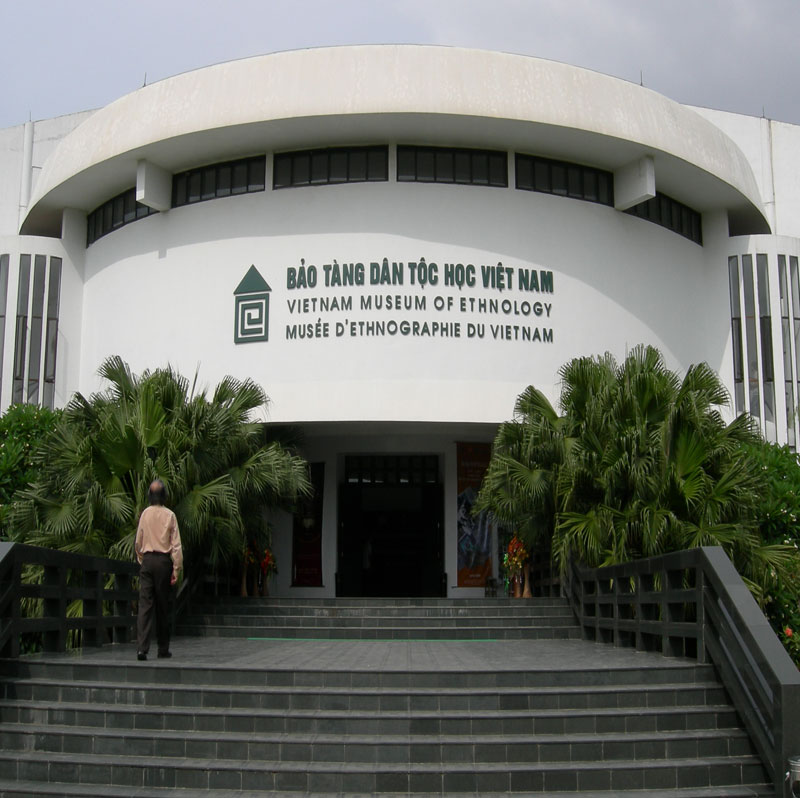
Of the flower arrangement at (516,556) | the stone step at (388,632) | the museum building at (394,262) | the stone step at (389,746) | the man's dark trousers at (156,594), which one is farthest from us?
the museum building at (394,262)

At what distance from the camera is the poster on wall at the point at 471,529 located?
19.6 metres

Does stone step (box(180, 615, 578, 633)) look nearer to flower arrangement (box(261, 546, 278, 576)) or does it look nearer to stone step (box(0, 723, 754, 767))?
flower arrangement (box(261, 546, 278, 576))

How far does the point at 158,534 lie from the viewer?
31.7 ft

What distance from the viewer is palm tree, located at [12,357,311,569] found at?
506 inches

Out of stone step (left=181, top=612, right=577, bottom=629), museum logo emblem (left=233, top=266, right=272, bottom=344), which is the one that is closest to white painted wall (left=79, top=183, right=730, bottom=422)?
museum logo emblem (left=233, top=266, right=272, bottom=344)

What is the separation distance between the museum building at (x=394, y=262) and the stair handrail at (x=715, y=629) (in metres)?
6.43

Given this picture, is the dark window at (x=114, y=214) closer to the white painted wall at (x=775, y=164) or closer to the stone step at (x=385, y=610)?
the stone step at (x=385, y=610)

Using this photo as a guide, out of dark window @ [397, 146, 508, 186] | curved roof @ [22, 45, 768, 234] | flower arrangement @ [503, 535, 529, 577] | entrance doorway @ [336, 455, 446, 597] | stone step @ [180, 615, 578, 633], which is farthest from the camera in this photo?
entrance doorway @ [336, 455, 446, 597]

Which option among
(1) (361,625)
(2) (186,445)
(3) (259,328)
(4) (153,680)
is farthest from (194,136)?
(4) (153,680)

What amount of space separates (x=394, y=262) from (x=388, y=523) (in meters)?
6.85

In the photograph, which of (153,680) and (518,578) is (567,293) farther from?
(153,680)

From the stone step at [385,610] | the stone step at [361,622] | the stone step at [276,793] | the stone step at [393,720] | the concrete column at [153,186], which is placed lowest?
the stone step at [276,793]

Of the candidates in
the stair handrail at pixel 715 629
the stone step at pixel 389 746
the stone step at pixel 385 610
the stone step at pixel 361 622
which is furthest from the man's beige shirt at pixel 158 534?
the stair handrail at pixel 715 629

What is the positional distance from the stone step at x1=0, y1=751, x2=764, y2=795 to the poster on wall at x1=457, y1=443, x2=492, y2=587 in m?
12.1
